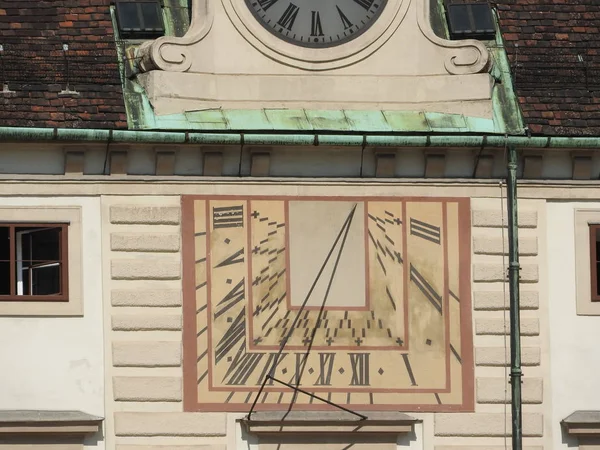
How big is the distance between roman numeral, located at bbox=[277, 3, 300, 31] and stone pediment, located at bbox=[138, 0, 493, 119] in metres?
0.25

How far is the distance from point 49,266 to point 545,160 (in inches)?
271

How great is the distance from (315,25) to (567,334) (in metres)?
5.49

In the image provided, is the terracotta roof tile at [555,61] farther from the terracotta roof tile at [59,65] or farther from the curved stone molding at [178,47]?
the terracotta roof tile at [59,65]

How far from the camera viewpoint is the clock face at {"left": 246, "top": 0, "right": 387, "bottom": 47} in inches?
1437

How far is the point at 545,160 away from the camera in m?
36.2

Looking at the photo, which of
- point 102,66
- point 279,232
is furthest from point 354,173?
point 102,66

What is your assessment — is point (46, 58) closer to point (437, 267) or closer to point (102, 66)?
point (102, 66)

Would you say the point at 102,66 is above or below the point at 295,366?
above

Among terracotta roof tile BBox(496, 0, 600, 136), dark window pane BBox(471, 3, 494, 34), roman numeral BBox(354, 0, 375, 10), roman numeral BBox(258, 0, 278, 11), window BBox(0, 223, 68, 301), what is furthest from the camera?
dark window pane BBox(471, 3, 494, 34)

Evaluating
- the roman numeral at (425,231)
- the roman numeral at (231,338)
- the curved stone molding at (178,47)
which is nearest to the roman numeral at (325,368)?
the roman numeral at (231,338)

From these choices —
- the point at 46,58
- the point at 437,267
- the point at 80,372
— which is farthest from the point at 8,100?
the point at 437,267

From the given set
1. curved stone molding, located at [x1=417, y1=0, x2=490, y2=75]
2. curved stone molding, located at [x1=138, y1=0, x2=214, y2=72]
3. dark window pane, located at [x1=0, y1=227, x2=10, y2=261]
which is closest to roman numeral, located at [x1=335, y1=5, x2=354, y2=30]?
curved stone molding, located at [x1=417, y1=0, x2=490, y2=75]

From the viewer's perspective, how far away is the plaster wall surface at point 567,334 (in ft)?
117

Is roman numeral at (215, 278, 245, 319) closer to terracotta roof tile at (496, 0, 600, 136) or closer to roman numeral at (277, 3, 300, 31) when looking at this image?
roman numeral at (277, 3, 300, 31)
